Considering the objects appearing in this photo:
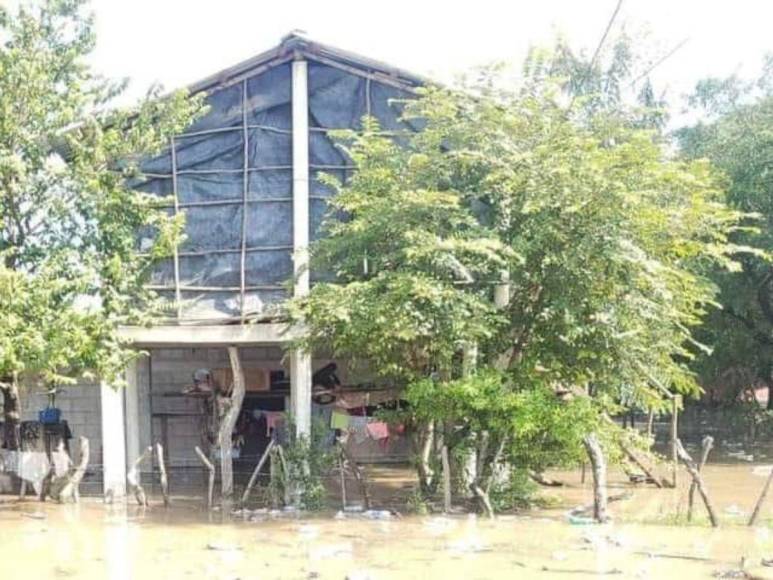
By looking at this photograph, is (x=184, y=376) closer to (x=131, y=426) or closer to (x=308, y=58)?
(x=131, y=426)

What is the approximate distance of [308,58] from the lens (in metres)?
13.5

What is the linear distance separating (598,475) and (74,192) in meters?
7.79

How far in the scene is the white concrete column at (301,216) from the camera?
Result: 1299 centimetres

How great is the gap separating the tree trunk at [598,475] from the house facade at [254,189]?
3846 millimetres

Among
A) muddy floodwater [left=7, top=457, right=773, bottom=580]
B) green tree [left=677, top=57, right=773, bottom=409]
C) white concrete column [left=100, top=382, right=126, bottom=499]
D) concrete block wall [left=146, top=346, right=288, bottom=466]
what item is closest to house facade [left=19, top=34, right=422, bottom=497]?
white concrete column [left=100, top=382, right=126, bottom=499]

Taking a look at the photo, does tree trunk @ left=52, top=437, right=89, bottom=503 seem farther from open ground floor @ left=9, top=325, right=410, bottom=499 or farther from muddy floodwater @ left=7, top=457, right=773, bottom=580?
open ground floor @ left=9, top=325, right=410, bottom=499

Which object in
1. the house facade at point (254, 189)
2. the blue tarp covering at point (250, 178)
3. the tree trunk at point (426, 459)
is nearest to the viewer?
the tree trunk at point (426, 459)

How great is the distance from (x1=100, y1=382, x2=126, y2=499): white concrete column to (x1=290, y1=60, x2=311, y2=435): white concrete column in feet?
8.21

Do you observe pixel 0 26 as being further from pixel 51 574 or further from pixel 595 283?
pixel 595 283

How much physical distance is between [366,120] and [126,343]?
4482 millimetres

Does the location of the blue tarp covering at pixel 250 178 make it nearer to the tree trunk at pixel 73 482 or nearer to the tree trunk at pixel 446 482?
the tree trunk at pixel 73 482

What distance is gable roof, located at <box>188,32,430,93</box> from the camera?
43.7 feet

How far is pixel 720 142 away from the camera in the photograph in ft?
62.3

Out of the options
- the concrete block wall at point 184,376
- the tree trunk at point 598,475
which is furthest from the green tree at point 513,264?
the concrete block wall at point 184,376
